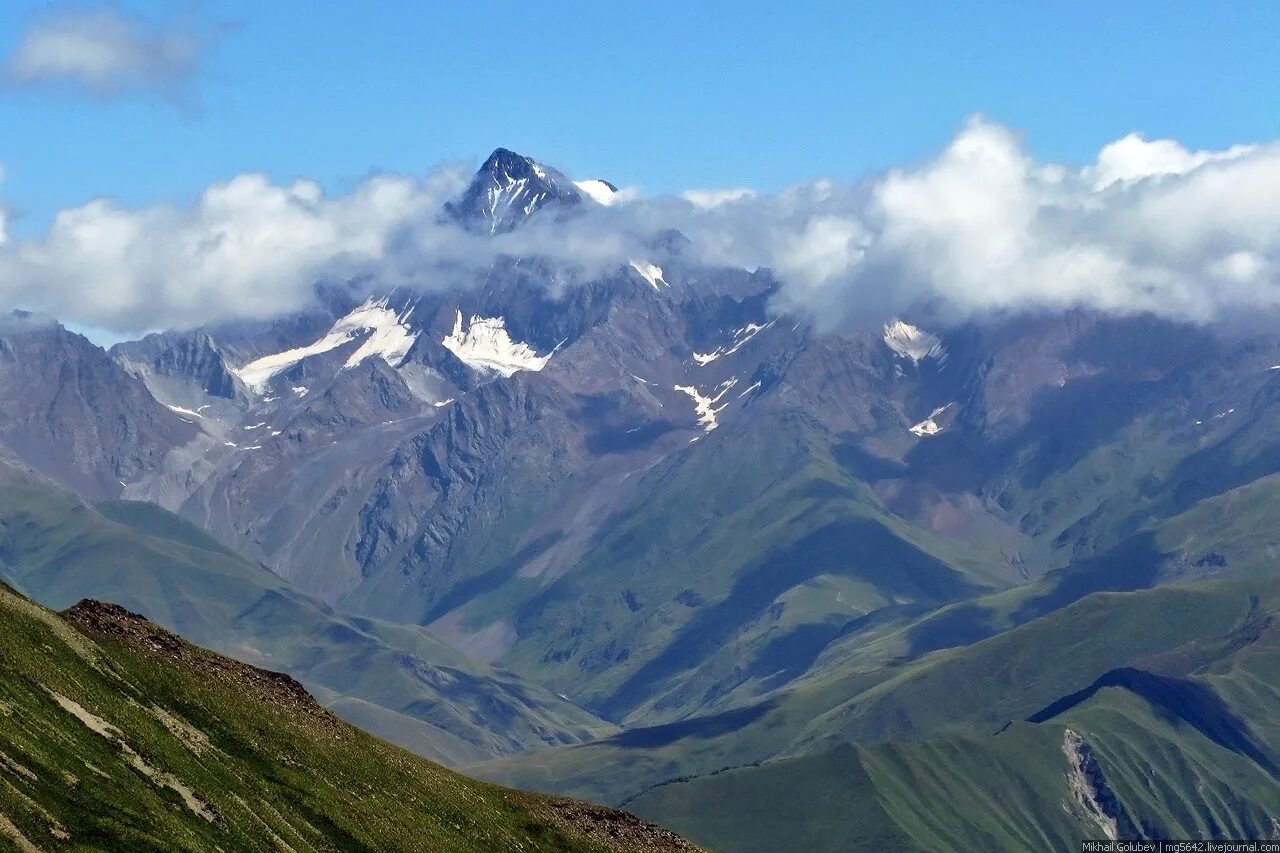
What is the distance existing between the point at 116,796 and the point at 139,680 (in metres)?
29.1

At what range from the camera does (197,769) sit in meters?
148

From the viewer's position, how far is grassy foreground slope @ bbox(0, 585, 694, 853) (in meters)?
128

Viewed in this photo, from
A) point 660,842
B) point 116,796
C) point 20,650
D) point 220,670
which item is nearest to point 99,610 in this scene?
point 220,670

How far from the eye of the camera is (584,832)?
185 metres

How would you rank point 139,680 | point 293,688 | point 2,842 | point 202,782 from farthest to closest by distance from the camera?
point 293,688, point 139,680, point 202,782, point 2,842

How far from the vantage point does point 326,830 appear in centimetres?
15338

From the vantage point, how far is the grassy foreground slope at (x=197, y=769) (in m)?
128

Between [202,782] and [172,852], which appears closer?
[172,852]

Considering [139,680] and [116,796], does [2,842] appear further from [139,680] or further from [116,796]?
[139,680]

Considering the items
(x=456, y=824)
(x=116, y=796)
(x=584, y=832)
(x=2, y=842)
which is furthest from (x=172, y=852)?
(x=584, y=832)

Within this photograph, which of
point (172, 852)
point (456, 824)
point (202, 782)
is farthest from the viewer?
point (456, 824)

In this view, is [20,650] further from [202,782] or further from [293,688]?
[293,688]

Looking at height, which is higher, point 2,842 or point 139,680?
point 139,680

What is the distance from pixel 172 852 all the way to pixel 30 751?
11.4m
